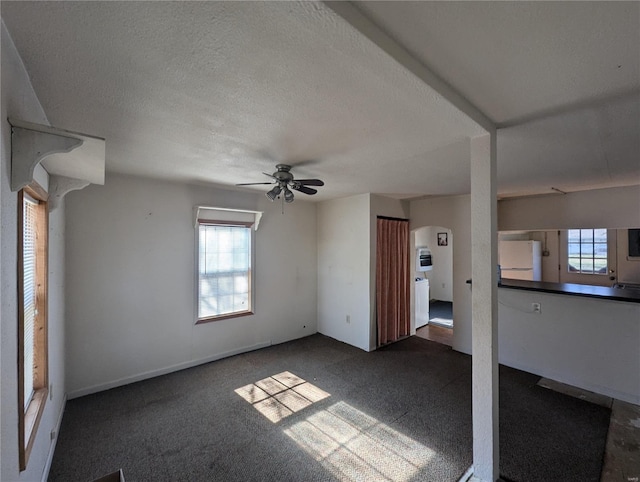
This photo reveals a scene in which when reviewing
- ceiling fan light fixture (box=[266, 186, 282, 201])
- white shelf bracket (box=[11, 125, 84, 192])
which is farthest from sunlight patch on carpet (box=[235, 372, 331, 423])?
white shelf bracket (box=[11, 125, 84, 192])

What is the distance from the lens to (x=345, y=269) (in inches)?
180

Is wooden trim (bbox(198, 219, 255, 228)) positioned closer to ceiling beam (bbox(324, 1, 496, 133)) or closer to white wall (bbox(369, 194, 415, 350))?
white wall (bbox(369, 194, 415, 350))

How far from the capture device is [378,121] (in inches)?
69.4

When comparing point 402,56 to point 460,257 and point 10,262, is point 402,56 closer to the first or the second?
point 10,262

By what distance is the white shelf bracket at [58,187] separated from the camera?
2.15m

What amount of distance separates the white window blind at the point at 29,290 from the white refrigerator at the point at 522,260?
693cm

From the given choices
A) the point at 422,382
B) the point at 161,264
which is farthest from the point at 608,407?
the point at 161,264

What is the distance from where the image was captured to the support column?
1753 millimetres

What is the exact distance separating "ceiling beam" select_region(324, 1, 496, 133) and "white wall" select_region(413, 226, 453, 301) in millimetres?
6330

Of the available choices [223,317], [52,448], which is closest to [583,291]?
[223,317]

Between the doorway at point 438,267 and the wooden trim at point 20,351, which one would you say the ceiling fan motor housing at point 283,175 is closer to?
the wooden trim at point 20,351

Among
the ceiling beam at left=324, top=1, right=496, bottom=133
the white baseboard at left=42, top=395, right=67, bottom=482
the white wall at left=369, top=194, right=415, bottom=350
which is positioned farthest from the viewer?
the white wall at left=369, top=194, right=415, bottom=350

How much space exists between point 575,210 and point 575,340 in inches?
71.3

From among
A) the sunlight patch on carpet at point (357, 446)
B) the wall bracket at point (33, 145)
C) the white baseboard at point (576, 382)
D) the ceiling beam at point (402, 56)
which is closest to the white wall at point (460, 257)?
the white baseboard at point (576, 382)
